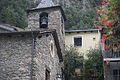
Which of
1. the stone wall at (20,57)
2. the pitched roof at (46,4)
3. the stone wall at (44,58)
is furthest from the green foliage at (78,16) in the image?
the stone wall at (20,57)

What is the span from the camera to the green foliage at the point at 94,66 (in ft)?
69.7

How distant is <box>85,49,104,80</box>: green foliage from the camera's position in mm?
21234

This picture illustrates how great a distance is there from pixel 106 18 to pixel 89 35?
56.5ft

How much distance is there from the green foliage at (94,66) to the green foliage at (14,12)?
41.8 feet

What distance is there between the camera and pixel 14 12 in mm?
34906

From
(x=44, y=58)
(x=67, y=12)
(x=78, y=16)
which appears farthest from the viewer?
(x=67, y=12)

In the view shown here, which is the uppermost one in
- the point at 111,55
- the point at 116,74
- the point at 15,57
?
the point at 15,57

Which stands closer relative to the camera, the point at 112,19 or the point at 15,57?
the point at 112,19

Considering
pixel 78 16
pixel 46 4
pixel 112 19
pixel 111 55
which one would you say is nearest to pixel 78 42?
pixel 46 4

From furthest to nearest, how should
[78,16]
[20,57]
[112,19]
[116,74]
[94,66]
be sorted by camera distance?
[78,16] → [94,66] → [116,74] → [20,57] → [112,19]

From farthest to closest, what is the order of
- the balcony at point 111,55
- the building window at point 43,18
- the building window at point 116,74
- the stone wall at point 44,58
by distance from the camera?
the building window at point 43,18 < the building window at point 116,74 < the balcony at point 111,55 < the stone wall at point 44,58

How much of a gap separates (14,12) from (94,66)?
55.5 ft

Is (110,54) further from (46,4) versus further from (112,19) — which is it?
(112,19)

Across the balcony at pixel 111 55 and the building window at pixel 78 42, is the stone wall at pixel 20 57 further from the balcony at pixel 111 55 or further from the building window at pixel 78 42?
the building window at pixel 78 42
